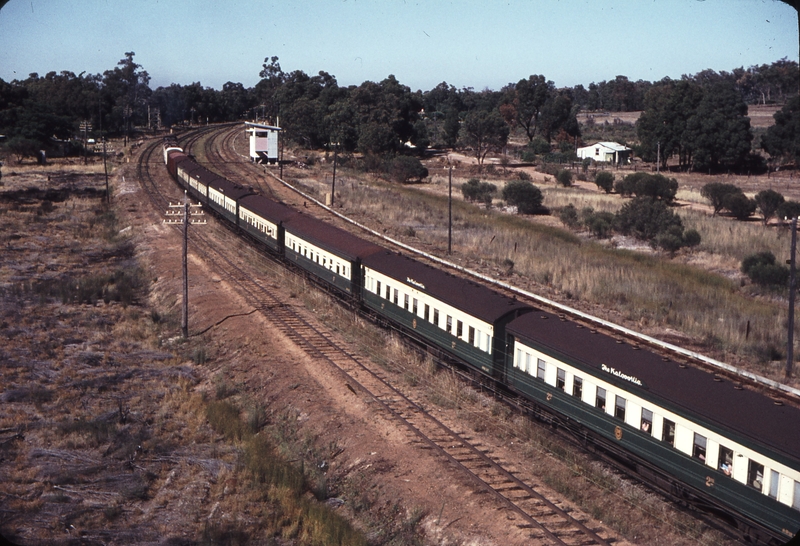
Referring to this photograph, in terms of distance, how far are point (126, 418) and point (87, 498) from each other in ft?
17.5

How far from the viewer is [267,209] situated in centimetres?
4381

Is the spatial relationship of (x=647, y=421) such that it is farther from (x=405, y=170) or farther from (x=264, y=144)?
(x=264, y=144)

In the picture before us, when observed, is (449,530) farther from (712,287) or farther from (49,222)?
(49,222)

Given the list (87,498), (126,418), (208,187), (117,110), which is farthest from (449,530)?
(117,110)

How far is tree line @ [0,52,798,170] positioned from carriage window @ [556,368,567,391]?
1959 inches

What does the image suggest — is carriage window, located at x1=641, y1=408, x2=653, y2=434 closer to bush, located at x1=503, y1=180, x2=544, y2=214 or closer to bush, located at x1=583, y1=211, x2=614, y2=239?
bush, located at x1=583, y1=211, x2=614, y2=239

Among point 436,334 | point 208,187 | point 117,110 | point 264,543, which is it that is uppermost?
point 117,110

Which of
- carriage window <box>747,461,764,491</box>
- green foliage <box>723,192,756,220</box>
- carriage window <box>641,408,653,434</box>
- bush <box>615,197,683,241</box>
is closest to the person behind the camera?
carriage window <box>747,461,764,491</box>

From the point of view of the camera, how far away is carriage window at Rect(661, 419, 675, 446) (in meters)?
16.3

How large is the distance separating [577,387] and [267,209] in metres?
28.8

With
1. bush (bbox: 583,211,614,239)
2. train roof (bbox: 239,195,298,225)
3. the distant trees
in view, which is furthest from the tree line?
train roof (bbox: 239,195,298,225)

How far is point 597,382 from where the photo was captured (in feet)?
59.9

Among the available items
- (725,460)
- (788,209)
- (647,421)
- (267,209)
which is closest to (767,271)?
(788,209)

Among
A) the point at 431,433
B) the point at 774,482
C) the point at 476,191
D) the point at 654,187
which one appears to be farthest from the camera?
the point at 476,191
